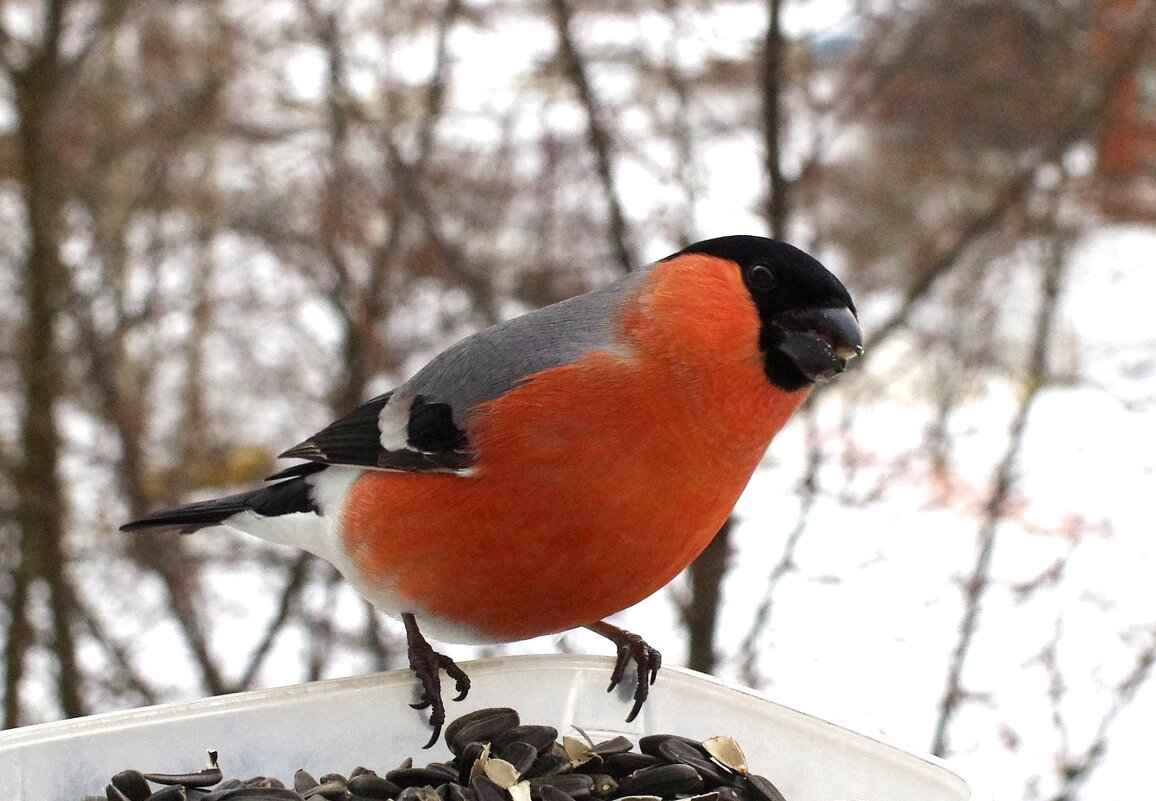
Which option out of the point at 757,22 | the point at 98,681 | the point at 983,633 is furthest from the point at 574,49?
the point at 98,681

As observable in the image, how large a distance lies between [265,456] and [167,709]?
3.19 meters

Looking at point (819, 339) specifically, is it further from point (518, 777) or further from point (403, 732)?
point (403, 732)

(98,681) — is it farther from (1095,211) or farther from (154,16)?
(1095,211)

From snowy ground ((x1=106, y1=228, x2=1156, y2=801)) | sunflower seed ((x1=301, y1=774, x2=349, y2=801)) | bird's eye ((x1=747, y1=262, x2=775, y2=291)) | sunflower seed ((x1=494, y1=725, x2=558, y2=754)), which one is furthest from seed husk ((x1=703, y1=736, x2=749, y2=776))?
snowy ground ((x1=106, y1=228, x2=1156, y2=801))

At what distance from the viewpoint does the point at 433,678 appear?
191 centimetres

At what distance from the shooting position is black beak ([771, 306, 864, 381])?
176 cm

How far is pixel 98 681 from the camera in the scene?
4.23 meters

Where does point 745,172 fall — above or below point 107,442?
above

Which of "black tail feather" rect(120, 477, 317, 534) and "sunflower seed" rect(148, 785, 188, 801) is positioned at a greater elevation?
"black tail feather" rect(120, 477, 317, 534)

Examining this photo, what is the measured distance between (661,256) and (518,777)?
1.80 metres

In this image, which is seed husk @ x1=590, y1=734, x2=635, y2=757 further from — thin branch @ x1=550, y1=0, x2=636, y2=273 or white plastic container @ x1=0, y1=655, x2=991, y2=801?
thin branch @ x1=550, y1=0, x2=636, y2=273

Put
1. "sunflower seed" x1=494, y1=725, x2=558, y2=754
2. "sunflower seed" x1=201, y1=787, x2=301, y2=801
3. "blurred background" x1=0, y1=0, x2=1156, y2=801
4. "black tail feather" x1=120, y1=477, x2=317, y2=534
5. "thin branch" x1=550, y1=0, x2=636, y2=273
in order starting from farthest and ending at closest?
1. "blurred background" x1=0, y1=0, x2=1156, y2=801
2. "thin branch" x1=550, y1=0, x2=636, y2=273
3. "black tail feather" x1=120, y1=477, x2=317, y2=534
4. "sunflower seed" x1=494, y1=725, x2=558, y2=754
5. "sunflower seed" x1=201, y1=787, x2=301, y2=801

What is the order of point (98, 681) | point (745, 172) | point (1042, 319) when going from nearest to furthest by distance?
point (745, 172), point (1042, 319), point (98, 681)

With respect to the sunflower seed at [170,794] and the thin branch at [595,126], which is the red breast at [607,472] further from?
the thin branch at [595,126]
